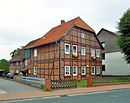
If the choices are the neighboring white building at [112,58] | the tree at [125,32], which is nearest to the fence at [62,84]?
the tree at [125,32]

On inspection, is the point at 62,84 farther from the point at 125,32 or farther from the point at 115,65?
the point at 115,65

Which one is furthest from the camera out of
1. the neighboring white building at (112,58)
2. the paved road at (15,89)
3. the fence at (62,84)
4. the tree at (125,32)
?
the neighboring white building at (112,58)

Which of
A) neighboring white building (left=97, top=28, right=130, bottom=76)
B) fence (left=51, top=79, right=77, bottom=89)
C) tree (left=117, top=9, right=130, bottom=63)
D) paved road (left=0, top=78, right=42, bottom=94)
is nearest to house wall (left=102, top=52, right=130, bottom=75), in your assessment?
neighboring white building (left=97, top=28, right=130, bottom=76)

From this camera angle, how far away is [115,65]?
33.6m

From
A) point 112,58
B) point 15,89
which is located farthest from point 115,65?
Answer: point 15,89

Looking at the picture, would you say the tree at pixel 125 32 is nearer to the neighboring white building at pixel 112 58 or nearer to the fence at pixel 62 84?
the neighboring white building at pixel 112 58

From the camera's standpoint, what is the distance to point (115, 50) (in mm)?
33656

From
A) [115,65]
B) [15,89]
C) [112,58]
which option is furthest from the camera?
[112,58]

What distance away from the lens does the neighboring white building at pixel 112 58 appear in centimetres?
3223

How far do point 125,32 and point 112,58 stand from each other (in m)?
11.2

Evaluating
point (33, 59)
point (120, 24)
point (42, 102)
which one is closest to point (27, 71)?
point (33, 59)

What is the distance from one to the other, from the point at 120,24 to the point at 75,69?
9941mm

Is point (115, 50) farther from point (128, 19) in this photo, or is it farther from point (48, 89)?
point (48, 89)

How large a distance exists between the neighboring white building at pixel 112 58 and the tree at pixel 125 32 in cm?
826
